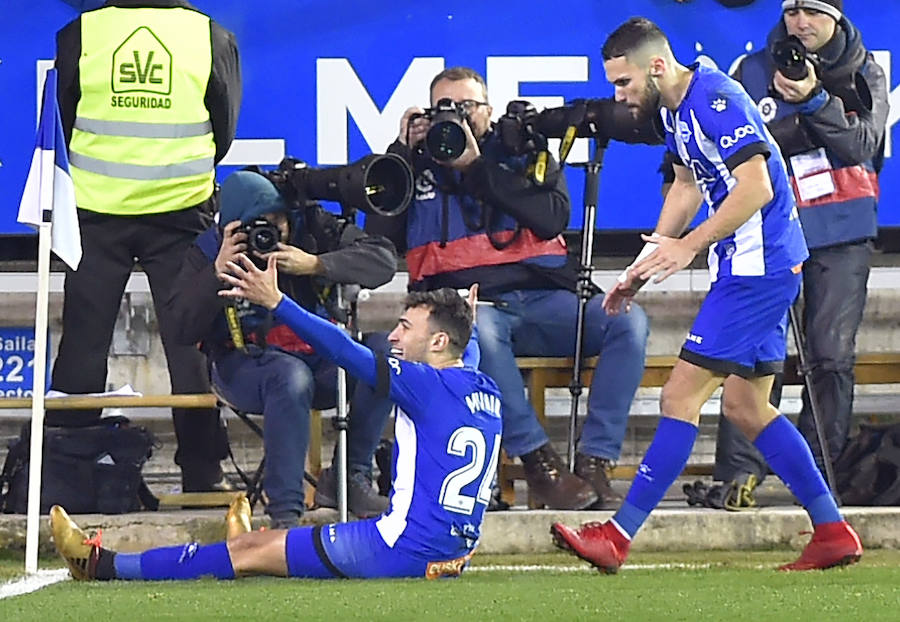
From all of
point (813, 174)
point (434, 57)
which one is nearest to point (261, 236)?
point (813, 174)

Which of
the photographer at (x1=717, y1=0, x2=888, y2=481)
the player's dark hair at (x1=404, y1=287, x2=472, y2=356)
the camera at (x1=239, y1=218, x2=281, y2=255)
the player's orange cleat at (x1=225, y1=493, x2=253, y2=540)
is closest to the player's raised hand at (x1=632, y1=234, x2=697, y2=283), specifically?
the player's dark hair at (x1=404, y1=287, x2=472, y2=356)

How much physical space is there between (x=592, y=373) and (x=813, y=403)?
89 centimetres

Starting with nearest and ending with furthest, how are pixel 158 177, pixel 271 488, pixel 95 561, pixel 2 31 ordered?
pixel 95 561 < pixel 271 488 < pixel 158 177 < pixel 2 31

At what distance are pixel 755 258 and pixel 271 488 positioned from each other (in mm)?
1947

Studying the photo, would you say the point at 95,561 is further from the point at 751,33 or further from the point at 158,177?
the point at 751,33

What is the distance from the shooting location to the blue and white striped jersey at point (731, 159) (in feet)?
20.2

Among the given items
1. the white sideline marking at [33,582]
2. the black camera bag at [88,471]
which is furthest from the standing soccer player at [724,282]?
the black camera bag at [88,471]

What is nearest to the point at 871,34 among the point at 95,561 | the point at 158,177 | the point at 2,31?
the point at 158,177

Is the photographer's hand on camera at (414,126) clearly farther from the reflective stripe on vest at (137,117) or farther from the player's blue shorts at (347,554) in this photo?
the player's blue shorts at (347,554)

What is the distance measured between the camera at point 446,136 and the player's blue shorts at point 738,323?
1557 millimetres

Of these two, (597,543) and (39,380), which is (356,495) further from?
(597,543)

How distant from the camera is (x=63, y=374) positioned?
7797mm

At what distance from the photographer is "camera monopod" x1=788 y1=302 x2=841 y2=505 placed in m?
7.59

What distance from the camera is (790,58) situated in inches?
281
